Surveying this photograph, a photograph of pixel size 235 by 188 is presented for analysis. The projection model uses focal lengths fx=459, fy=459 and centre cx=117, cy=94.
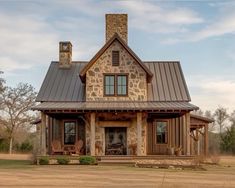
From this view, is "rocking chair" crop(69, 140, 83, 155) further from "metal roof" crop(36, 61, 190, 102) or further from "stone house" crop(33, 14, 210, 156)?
"metal roof" crop(36, 61, 190, 102)

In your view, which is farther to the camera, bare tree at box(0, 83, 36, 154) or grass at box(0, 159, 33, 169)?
bare tree at box(0, 83, 36, 154)

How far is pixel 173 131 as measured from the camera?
96.0 feet

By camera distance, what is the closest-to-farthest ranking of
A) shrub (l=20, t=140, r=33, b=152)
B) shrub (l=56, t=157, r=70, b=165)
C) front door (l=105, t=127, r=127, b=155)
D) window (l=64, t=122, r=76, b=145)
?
shrub (l=56, t=157, r=70, b=165) → front door (l=105, t=127, r=127, b=155) → window (l=64, t=122, r=76, b=145) → shrub (l=20, t=140, r=33, b=152)

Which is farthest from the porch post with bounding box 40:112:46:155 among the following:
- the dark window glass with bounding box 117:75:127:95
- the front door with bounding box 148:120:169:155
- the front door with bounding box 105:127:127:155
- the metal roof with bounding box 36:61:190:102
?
the front door with bounding box 148:120:169:155

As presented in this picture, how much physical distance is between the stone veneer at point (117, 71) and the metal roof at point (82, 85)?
2.92 ft

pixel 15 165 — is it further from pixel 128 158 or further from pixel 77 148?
pixel 128 158

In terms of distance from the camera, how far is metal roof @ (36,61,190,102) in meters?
28.5

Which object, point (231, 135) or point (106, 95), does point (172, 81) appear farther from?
point (231, 135)

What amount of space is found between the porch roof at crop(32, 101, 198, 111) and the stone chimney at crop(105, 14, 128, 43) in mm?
5724

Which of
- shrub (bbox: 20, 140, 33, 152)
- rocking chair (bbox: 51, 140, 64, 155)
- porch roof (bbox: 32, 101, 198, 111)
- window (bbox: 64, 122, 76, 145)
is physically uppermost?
porch roof (bbox: 32, 101, 198, 111)

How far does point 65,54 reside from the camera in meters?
31.6

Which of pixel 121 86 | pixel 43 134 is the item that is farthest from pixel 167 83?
pixel 43 134

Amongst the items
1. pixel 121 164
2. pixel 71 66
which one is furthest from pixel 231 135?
pixel 121 164

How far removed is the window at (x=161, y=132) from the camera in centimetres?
2895
